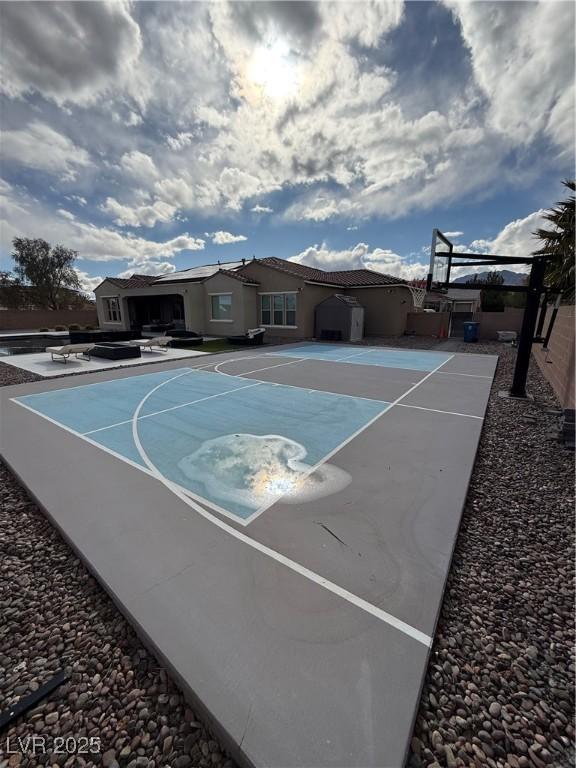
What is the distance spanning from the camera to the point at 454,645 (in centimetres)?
223

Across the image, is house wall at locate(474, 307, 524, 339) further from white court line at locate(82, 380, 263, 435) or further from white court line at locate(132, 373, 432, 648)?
white court line at locate(132, 373, 432, 648)

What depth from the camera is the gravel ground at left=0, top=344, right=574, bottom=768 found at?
171 cm

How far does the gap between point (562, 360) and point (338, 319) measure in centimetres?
1248

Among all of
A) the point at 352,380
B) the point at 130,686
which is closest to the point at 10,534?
the point at 130,686

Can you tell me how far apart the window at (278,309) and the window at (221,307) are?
2.15m

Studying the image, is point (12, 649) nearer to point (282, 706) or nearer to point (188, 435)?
point (282, 706)

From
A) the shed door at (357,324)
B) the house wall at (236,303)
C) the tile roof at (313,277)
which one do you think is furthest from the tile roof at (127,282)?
the shed door at (357,324)

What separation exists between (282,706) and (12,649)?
194 centimetres

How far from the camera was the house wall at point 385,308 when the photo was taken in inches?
838

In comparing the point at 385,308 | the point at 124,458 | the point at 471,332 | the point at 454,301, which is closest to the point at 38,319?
the point at 385,308

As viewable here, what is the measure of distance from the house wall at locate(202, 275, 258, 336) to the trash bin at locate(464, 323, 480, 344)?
1407 cm

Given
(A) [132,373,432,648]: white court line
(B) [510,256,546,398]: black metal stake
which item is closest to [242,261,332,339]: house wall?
(B) [510,256,546,398]: black metal stake

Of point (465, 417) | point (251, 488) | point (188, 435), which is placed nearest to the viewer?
point (251, 488)

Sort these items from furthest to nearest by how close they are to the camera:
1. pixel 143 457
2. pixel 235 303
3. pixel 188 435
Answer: pixel 235 303 < pixel 188 435 < pixel 143 457
